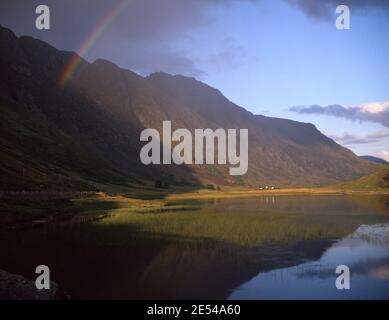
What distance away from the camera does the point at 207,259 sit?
4209cm

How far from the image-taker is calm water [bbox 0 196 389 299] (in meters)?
32.0

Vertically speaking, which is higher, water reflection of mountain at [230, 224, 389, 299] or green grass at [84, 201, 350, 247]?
green grass at [84, 201, 350, 247]

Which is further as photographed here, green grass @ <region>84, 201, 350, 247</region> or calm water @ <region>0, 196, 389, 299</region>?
green grass @ <region>84, 201, 350, 247</region>

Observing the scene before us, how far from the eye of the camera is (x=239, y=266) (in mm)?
39062

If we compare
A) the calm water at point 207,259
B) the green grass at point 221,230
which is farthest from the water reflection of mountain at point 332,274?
the green grass at point 221,230

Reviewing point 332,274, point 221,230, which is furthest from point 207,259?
point 221,230

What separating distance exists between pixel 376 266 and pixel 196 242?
68.2 ft

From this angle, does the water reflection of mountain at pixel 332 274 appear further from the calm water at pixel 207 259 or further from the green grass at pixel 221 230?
the green grass at pixel 221 230

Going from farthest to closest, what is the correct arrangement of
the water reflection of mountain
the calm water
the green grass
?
the green grass
the calm water
the water reflection of mountain

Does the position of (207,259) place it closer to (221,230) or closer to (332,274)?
(332,274)

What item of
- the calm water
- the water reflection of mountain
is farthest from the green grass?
the water reflection of mountain

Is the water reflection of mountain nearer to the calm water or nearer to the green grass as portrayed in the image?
the calm water
